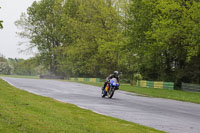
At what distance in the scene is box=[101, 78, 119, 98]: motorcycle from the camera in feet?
66.7

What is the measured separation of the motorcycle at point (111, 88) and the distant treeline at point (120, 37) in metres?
13.6

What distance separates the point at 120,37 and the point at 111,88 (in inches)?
1314

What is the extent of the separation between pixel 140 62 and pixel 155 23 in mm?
16287

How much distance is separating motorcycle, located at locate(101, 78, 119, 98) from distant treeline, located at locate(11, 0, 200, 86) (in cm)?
1358

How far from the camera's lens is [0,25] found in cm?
1149

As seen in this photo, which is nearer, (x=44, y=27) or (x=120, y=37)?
(x=120, y=37)

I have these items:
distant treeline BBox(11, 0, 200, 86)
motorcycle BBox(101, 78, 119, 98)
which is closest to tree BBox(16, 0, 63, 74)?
distant treeline BBox(11, 0, 200, 86)

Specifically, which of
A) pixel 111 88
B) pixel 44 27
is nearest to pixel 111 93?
pixel 111 88

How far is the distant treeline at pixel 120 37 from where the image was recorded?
34.6 metres

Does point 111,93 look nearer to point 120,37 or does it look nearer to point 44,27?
point 120,37

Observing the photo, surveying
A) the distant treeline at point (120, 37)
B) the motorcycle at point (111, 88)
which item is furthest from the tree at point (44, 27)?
the motorcycle at point (111, 88)

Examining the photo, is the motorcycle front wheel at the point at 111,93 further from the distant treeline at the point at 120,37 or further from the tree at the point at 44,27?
the tree at the point at 44,27

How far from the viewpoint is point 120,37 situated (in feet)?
176

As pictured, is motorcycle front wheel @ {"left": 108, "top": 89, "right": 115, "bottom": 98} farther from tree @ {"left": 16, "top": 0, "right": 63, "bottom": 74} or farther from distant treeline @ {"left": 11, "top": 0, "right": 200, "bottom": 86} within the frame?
tree @ {"left": 16, "top": 0, "right": 63, "bottom": 74}
